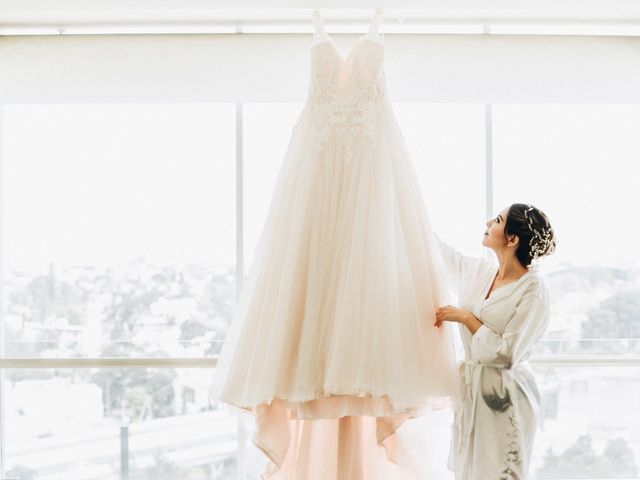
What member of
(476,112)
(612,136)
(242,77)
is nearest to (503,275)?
(476,112)

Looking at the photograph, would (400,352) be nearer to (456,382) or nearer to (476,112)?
(456,382)

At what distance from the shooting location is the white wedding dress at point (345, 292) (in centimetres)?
198

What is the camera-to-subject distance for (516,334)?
214 centimetres

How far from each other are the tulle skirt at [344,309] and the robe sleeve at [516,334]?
121 mm

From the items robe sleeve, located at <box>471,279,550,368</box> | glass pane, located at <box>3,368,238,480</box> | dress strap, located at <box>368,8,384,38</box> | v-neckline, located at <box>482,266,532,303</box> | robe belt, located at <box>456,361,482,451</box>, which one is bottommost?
glass pane, located at <box>3,368,238,480</box>

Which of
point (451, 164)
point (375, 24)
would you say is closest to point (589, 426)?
point (451, 164)

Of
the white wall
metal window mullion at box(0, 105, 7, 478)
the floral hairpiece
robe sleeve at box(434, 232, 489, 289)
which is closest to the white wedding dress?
robe sleeve at box(434, 232, 489, 289)

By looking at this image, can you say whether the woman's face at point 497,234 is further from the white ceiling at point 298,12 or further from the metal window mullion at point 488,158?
the white ceiling at point 298,12

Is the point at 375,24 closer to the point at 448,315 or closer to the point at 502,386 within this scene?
the point at 448,315

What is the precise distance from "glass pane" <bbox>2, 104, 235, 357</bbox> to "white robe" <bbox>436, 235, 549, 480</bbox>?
1243mm

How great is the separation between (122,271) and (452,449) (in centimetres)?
173

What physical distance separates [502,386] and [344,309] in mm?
706

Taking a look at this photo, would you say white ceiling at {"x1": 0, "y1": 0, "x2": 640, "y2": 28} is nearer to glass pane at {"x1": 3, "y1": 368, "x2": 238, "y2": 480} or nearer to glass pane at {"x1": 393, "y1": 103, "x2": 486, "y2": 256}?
glass pane at {"x1": 393, "y1": 103, "x2": 486, "y2": 256}

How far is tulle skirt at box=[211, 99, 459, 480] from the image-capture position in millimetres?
1978
